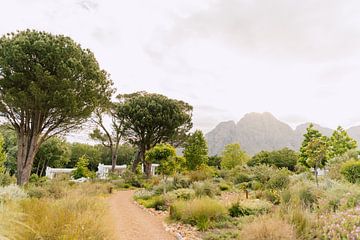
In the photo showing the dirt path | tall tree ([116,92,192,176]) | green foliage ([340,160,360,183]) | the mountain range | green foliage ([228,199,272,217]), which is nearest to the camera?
the dirt path

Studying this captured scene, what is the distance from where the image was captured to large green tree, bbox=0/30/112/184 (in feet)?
45.6

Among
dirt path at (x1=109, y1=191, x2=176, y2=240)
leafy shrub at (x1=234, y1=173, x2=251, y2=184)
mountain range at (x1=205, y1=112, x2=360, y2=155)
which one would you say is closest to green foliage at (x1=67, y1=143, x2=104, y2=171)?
leafy shrub at (x1=234, y1=173, x2=251, y2=184)

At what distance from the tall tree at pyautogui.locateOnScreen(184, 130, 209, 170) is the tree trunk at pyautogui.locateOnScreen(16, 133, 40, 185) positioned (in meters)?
15.7

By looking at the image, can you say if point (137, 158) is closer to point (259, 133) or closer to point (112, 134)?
point (112, 134)

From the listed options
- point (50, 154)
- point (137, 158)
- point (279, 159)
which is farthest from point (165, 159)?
point (50, 154)

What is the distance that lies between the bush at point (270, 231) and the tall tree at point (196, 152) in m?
22.6

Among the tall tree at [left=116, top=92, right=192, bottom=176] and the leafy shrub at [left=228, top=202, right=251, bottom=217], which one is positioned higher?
the tall tree at [left=116, top=92, right=192, bottom=176]

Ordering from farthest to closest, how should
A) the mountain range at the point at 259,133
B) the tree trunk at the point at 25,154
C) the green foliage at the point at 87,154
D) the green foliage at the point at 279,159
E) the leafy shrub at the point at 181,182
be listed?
the mountain range at the point at 259,133 → the green foliage at the point at 87,154 → the green foliage at the point at 279,159 → the tree trunk at the point at 25,154 → the leafy shrub at the point at 181,182

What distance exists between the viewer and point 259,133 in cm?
11094

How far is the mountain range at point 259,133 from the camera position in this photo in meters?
104

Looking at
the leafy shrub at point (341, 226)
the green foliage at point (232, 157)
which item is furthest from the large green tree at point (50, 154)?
the leafy shrub at point (341, 226)

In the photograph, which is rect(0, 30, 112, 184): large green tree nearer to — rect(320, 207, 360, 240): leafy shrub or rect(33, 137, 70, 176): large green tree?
rect(320, 207, 360, 240): leafy shrub

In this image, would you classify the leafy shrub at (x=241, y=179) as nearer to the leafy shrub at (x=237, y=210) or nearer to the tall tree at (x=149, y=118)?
the leafy shrub at (x=237, y=210)

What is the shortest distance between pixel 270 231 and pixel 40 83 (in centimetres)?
1402
